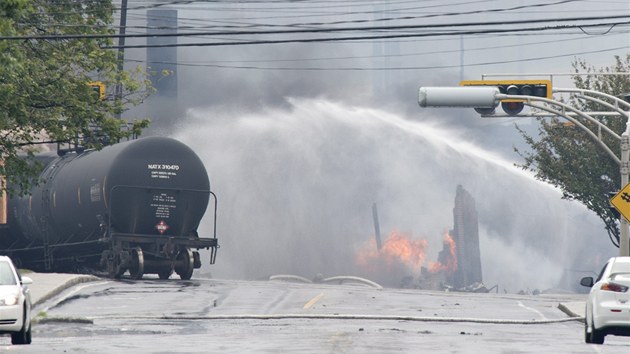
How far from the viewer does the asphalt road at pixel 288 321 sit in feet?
67.7

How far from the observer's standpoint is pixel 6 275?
21.9 meters

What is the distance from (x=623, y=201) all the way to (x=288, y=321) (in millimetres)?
9652

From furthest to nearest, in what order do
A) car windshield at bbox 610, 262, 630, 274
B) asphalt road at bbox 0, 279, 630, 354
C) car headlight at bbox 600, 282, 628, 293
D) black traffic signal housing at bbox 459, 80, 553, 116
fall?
black traffic signal housing at bbox 459, 80, 553, 116, car windshield at bbox 610, 262, 630, 274, car headlight at bbox 600, 282, 628, 293, asphalt road at bbox 0, 279, 630, 354

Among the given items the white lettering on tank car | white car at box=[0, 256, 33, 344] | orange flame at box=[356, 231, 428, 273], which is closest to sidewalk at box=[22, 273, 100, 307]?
the white lettering on tank car

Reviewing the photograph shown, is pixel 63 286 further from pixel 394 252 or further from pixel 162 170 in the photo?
pixel 394 252

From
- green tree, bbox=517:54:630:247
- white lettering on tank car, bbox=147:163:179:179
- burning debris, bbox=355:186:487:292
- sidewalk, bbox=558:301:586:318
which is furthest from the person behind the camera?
burning debris, bbox=355:186:487:292

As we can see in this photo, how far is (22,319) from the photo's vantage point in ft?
68.6

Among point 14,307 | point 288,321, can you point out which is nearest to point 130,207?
point 288,321

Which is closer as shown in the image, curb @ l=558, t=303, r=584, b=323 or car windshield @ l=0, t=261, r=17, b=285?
car windshield @ l=0, t=261, r=17, b=285

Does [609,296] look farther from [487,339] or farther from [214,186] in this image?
[214,186]

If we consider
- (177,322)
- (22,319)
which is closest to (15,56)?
(177,322)

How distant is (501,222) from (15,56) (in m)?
154

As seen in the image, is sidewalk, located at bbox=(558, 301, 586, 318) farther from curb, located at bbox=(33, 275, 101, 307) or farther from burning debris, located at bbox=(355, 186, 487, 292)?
burning debris, located at bbox=(355, 186, 487, 292)

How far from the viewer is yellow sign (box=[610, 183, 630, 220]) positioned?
32.5m
